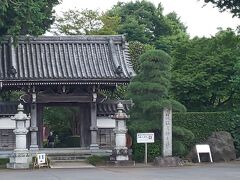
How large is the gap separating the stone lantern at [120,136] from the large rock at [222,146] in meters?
4.70

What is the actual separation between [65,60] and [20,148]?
236 inches

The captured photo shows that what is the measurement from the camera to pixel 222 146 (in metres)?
26.7

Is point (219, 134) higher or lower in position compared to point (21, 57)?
lower

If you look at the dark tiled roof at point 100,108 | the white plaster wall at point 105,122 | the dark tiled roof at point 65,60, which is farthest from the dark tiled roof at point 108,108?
the dark tiled roof at point 65,60

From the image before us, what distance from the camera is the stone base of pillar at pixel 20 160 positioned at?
23438 millimetres

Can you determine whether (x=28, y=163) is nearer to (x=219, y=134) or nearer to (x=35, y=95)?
(x=35, y=95)

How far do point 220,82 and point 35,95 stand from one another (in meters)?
11.1

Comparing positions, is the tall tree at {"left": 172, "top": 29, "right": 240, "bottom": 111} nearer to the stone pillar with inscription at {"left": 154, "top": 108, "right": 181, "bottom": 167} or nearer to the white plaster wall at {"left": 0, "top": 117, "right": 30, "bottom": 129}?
the stone pillar with inscription at {"left": 154, "top": 108, "right": 181, "bottom": 167}

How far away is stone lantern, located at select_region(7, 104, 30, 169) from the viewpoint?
2352 centimetres

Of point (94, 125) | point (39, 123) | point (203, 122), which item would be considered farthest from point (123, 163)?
point (203, 122)

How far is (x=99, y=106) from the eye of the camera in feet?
92.0

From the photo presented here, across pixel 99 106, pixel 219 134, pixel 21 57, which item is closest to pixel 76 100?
pixel 99 106

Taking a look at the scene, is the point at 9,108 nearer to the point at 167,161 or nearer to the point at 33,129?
the point at 33,129

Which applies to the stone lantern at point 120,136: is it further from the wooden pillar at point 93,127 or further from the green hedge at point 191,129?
the wooden pillar at point 93,127
